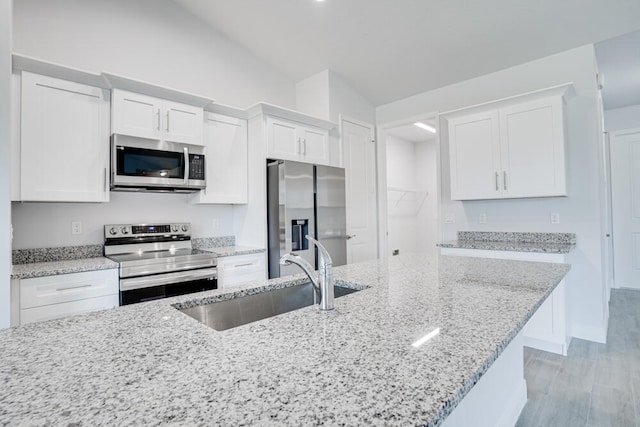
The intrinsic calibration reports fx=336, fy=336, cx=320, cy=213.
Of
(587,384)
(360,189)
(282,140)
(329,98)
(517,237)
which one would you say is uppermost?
(329,98)

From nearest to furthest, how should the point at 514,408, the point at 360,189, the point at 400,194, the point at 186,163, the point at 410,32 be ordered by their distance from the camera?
the point at 514,408, the point at 186,163, the point at 410,32, the point at 360,189, the point at 400,194

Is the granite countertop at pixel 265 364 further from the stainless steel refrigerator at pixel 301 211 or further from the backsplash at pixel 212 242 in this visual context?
the backsplash at pixel 212 242

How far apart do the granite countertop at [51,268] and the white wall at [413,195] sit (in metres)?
4.56

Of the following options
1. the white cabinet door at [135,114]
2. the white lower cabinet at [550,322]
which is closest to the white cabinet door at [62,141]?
the white cabinet door at [135,114]

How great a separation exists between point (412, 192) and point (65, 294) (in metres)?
5.51

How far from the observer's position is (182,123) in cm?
288

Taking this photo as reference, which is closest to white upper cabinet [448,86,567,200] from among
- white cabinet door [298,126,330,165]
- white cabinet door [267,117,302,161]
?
white cabinet door [298,126,330,165]

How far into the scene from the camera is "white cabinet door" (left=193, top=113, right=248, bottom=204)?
314cm

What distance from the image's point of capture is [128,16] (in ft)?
9.63

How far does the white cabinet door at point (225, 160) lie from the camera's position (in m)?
3.14

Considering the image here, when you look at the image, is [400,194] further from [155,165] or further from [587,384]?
[155,165]

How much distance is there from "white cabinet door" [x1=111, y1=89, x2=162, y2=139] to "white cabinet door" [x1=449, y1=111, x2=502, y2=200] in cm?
282

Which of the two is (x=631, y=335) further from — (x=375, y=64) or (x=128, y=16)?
(x=128, y=16)

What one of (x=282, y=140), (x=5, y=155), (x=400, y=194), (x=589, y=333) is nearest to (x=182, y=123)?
(x=282, y=140)
